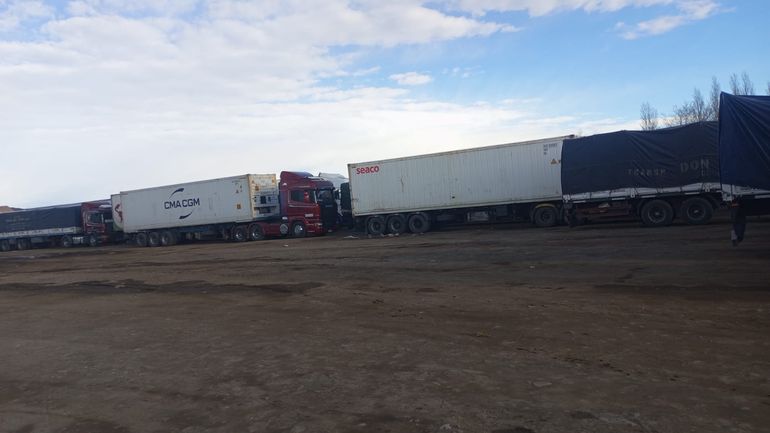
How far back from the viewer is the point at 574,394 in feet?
16.2

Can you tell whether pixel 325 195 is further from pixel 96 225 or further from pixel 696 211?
pixel 96 225

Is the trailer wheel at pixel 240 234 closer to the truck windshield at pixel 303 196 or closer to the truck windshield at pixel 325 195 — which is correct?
the truck windshield at pixel 303 196

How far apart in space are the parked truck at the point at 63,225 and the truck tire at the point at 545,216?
30933 millimetres

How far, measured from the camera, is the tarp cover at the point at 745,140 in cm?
1169

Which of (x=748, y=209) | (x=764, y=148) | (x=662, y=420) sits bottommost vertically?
(x=662, y=420)

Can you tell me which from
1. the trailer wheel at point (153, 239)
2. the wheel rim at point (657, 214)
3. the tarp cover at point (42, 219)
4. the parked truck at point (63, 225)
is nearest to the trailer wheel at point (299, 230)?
the trailer wheel at point (153, 239)

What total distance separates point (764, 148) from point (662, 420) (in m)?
9.82

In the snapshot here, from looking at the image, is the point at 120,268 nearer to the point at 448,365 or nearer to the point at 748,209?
the point at 448,365

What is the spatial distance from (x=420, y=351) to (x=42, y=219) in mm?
43989

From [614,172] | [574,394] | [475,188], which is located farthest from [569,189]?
[574,394]

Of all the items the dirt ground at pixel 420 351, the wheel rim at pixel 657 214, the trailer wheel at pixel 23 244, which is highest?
the trailer wheel at pixel 23 244

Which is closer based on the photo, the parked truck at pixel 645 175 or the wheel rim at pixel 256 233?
the parked truck at pixel 645 175

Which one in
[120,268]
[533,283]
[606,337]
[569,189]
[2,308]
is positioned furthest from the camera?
[569,189]

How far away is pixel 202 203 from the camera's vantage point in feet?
110
